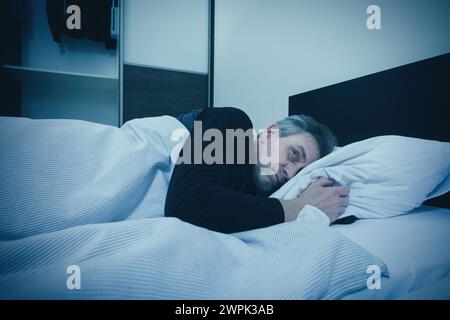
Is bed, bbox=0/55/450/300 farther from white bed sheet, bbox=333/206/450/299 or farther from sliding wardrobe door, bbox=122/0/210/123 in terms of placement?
sliding wardrobe door, bbox=122/0/210/123

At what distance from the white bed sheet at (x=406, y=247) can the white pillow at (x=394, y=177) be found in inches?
1.4

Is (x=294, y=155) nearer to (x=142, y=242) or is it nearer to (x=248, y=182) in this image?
(x=248, y=182)

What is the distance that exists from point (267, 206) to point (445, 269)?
12.9 inches

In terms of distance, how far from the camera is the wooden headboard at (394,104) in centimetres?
67

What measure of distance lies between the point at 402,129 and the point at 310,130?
27 centimetres

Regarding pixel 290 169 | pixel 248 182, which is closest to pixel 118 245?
pixel 248 182

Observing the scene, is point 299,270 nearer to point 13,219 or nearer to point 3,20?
point 13,219

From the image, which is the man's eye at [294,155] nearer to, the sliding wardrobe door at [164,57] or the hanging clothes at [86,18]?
the sliding wardrobe door at [164,57]

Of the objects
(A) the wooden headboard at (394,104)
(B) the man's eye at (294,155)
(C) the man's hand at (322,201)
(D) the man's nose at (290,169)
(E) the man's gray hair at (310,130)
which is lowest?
(C) the man's hand at (322,201)

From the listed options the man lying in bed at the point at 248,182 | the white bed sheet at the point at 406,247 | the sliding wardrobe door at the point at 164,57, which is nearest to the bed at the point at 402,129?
the white bed sheet at the point at 406,247

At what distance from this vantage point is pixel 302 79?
46.2 inches

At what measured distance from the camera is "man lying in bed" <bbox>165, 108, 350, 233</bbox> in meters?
0.54

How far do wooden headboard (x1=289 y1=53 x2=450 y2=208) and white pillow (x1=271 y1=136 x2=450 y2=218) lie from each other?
0.11 meters
